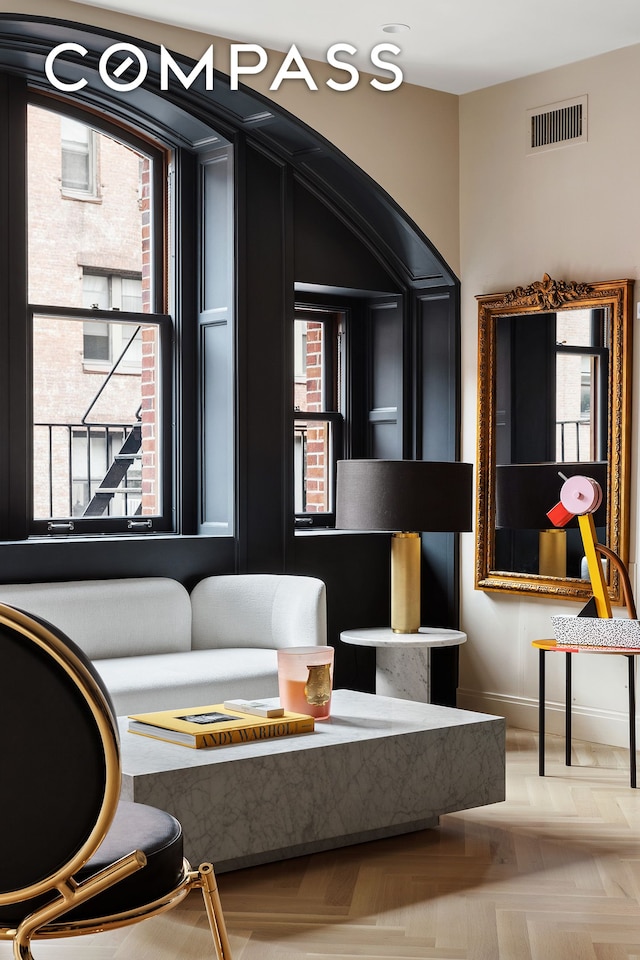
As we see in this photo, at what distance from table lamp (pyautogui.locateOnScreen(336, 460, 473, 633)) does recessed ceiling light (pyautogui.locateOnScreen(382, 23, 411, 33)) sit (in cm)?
194

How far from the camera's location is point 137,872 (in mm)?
2176

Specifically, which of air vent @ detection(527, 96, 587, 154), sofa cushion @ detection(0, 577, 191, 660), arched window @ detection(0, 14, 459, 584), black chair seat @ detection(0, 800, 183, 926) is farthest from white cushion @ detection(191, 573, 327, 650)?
black chair seat @ detection(0, 800, 183, 926)

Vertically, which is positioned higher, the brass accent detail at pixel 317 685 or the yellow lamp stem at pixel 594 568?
the yellow lamp stem at pixel 594 568

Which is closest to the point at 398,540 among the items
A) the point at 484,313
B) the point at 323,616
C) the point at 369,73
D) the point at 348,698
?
the point at 323,616

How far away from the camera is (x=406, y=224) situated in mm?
5891

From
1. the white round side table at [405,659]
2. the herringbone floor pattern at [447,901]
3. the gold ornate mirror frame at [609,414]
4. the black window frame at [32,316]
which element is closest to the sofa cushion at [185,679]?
the white round side table at [405,659]

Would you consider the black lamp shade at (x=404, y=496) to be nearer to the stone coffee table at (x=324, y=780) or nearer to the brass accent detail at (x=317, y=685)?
the stone coffee table at (x=324, y=780)

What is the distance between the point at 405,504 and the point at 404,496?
0.03m

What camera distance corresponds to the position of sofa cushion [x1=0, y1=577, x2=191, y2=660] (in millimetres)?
4848

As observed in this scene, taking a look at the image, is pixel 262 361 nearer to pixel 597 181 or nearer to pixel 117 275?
pixel 117 275

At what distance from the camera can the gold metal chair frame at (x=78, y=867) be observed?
6.17ft

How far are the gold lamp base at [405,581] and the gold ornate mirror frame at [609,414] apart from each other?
81 centimetres

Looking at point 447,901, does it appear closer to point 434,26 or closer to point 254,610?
point 254,610

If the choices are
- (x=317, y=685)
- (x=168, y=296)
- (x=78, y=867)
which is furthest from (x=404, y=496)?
(x=78, y=867)
